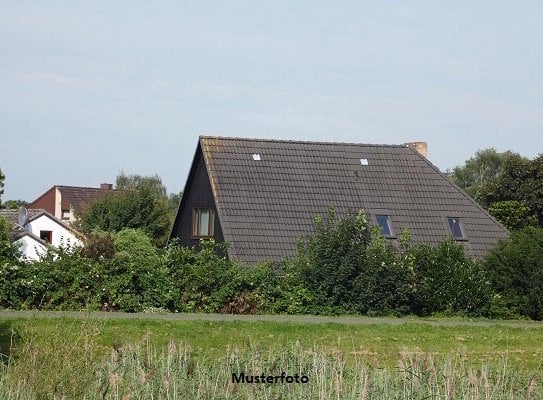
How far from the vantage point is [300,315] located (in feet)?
88.1

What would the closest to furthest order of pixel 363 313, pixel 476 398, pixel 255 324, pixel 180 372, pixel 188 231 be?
pixel 476 398
pixel 180 372
pixel 255 324
pixel 363 313
pixel 188 231

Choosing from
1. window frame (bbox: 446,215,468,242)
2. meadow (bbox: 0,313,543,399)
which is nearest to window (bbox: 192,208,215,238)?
window frame (bbox: 446,215,468,242)

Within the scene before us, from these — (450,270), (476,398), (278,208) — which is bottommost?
(476,398)

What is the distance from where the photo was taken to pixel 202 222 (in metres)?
40.3

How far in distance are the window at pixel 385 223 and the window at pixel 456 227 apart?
251 centimetres

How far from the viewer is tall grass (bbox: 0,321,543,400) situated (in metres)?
10.2

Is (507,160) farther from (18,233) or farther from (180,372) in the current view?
(180,372)

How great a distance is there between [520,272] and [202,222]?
14.6 m

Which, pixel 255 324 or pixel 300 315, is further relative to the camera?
pixel 300 315

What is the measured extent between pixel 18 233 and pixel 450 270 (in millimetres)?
36475

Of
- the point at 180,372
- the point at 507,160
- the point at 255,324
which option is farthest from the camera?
the point at 507,160

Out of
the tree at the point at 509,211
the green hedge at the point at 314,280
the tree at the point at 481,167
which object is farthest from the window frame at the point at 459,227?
the tree at the point at 481,167

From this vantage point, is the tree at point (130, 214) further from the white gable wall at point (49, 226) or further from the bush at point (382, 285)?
the bush at point (382, 285)

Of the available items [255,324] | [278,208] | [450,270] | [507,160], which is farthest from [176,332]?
[507,160]
